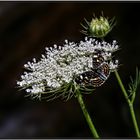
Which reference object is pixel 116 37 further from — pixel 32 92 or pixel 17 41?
pixel 32 92

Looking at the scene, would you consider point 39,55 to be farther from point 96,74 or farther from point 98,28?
point 96,74

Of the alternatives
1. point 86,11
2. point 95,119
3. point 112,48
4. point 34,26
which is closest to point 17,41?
point 34,26

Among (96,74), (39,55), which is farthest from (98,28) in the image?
(39,55)

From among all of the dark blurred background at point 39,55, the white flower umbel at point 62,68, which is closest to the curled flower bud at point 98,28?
the white flower umbel at point 62,68

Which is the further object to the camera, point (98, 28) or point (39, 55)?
point (39, 55)

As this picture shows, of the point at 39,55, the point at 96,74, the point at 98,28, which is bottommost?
the point at 96,74

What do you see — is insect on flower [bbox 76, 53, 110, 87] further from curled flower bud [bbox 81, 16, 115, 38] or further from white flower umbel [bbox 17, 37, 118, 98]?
curled flower bud [bbox 81, 16, 115, 38]

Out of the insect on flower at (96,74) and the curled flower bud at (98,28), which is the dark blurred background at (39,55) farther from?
the insect on flower at (96,74)
